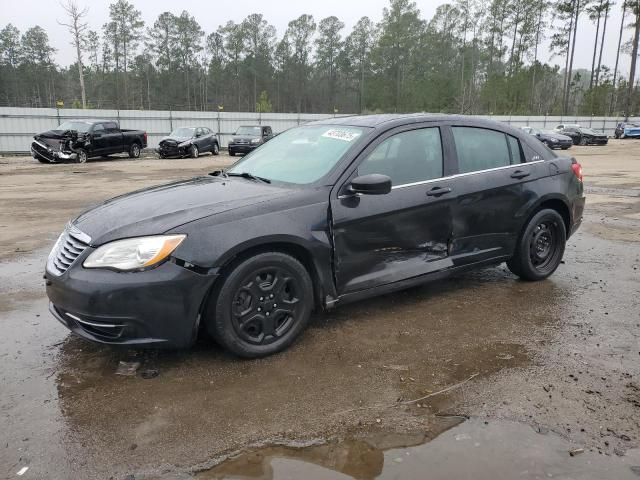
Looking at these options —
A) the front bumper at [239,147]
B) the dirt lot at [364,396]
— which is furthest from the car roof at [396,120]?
the front bumper at [239,147]

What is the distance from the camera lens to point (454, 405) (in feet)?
9.78

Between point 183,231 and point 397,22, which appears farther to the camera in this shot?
point 397,22

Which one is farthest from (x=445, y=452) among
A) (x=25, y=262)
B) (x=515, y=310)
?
(x=25, y=262)

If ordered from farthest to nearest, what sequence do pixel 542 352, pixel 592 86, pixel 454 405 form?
pixel 592 86, pixel 542 352, pixel 454 405

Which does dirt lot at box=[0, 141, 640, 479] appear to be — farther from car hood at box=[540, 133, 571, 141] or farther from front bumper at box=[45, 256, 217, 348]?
car hood at box=[540, 133, 571, 141]

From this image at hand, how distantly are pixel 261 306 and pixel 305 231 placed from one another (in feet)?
1.91

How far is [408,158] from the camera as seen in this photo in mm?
4242

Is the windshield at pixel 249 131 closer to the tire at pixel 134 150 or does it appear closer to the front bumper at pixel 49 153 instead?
the tire at pixel 134 150

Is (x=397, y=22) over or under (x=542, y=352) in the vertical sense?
over

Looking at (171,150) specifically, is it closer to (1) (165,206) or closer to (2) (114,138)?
(2) (114,138)

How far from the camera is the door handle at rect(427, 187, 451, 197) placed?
13.8ft

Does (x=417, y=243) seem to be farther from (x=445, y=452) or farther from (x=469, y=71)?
(x=469, y=71)

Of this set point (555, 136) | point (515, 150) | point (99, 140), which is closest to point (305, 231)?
point (515, 150)

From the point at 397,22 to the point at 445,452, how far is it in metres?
80.4
